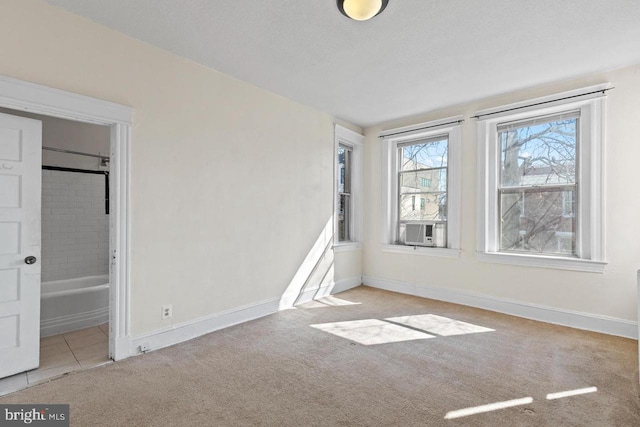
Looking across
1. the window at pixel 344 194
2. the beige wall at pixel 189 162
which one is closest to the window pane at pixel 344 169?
the window at pixel 344 194

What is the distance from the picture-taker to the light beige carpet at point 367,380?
1912 millimetres

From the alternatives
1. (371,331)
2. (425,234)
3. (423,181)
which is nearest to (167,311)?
(371,331)

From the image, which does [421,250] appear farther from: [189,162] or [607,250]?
[189,162]

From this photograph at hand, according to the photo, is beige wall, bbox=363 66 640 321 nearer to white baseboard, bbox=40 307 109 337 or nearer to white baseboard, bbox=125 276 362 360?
white baseboard, bbox=125 276 362 360

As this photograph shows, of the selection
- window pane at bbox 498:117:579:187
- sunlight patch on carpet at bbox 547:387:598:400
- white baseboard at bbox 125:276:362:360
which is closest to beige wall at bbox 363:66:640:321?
window pane at bbox 498:117:579:187

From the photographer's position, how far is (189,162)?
3.07 metres

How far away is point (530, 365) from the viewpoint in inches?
101

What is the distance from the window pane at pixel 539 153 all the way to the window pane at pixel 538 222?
161mm

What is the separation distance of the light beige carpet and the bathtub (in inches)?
47.5

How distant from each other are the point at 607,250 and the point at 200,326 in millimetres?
4264

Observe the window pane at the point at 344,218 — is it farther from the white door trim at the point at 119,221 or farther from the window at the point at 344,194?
the white door trim at the point at 119,221

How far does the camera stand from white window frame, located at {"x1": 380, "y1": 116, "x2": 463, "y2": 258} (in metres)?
4.36

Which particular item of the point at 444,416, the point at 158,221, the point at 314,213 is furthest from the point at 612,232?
the point at 158,221

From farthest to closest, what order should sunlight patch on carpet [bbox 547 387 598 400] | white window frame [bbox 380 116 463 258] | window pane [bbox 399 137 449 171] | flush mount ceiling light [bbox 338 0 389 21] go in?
window pane [bbox 399 137 449 171]
white window frame [bbox 380 116 463 258]
sunlight patch on carpet [bbox 547 387 598 400]
flush mount ceiling light [bbox 338 0 389 21]
